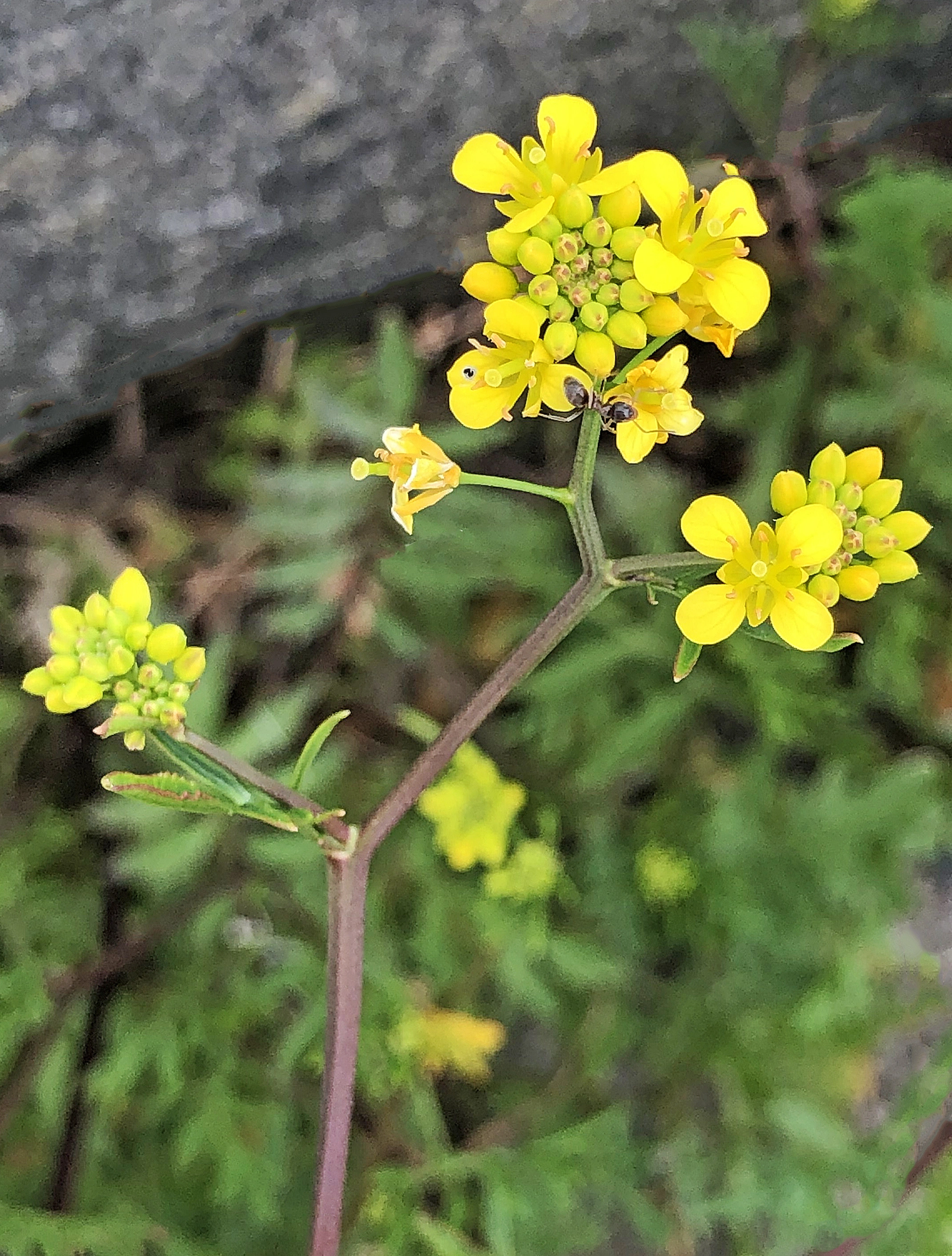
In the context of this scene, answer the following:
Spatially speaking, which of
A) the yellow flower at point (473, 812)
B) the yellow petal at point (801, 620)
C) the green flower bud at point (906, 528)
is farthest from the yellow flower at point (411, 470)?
the yellow flower at point (473, 812)

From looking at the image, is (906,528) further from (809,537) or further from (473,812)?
(473,812)

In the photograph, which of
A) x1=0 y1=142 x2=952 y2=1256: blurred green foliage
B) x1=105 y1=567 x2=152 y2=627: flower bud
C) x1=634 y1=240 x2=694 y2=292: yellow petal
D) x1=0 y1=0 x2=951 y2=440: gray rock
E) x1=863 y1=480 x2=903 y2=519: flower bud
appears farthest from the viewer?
x1=0 y1=142 x2=952 y2=1256: blurred green foliage

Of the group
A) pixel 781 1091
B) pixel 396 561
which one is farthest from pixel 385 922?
pixel 781 1091

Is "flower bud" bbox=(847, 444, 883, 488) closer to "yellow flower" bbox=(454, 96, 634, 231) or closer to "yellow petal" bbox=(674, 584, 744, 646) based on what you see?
"yellow petal" bbox=(674, 584, 744, 646)

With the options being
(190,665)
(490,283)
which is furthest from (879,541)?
(190,665)

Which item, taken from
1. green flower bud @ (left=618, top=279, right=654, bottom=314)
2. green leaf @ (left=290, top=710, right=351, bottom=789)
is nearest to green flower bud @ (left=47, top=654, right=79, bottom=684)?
green leaf @ (left=290, top=710, right=351, bottom=789)

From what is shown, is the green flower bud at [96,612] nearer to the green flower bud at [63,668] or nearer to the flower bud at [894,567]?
the green flower bud at [63,668]
